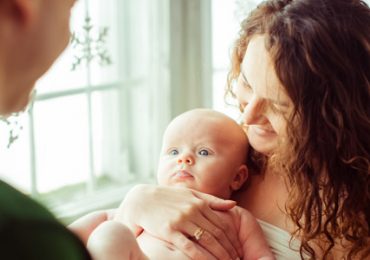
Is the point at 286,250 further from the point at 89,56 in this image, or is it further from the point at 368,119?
the point at 89,56

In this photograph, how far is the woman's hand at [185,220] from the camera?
142 centimetres

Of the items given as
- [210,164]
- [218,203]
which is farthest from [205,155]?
[218,203]

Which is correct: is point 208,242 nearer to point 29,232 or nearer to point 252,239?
point 252,239

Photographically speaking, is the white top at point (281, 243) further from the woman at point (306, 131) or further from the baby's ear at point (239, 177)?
the baby's ear at point (239, 177)

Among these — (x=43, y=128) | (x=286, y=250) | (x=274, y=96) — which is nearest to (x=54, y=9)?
(x=274, y=96)

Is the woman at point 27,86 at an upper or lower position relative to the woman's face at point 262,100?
upper

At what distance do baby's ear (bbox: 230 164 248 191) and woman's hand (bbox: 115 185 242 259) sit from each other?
0.39ft

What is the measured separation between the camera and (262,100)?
1.41 meters

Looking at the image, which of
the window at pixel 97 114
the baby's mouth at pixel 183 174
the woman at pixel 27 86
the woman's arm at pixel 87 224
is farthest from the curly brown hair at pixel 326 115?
the woman at pixel 27 86

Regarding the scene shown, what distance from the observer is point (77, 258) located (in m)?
0.37

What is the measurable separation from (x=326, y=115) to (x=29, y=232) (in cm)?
106

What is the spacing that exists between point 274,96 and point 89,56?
73 centimetres

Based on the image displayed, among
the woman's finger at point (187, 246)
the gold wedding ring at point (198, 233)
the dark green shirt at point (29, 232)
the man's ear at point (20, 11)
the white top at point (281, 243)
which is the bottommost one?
the white top at point (281, 243)

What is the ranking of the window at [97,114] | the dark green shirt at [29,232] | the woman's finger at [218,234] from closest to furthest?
the dark green shirt at [29,232], the woman's finger at [218,234], the window at [97,114]
